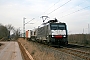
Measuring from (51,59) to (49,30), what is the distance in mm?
16820

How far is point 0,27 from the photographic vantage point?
122 metres

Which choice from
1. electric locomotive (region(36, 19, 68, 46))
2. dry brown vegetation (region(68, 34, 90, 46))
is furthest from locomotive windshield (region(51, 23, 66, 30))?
dry brown vegetation (region(68, 34, 90, 46))

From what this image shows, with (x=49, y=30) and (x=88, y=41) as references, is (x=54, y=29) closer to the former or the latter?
(x=49, y=30)

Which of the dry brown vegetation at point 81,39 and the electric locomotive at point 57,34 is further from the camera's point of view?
the dry brown vegetation at point 81,39

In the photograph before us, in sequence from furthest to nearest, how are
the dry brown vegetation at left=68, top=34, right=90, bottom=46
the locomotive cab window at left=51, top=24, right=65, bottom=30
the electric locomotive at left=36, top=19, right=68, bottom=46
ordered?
the dry brown vegetation at left=68, top=34, right=90, bottom=46
the locomotive cab window at left=51, top=24, right=65, bottom=30
the electric locomotive at left=36, top=19, right=68, bottom=46

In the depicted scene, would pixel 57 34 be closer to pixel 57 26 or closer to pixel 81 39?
pixel 57 26

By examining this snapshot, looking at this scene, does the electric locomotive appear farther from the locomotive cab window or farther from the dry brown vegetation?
the dry brown vegetation

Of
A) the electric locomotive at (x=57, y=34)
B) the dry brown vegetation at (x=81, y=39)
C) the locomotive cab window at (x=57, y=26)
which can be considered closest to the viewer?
the electric locomotive at (x=57, y=34)

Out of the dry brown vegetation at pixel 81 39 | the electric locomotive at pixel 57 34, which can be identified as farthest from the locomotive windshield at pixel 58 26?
the dry brown vegetation at pixel 81 39

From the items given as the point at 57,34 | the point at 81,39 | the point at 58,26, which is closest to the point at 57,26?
the point at 58,26

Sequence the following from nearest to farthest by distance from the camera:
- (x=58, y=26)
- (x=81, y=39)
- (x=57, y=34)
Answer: (x=57, y=34) < (x=58, y=26) < (x=81, y=39)

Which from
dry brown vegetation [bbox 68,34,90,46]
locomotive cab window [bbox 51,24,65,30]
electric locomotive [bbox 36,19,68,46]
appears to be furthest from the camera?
dry brown vegetation [bbox 68,34,90,46]

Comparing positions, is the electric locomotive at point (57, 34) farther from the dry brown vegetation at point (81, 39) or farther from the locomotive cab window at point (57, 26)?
the dry brown vegetation at point (81, 39)

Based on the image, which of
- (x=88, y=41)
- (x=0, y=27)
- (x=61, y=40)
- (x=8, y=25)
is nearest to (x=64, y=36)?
(x=61, y=40)
